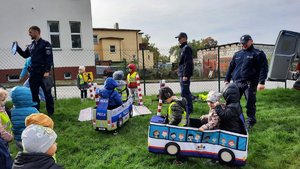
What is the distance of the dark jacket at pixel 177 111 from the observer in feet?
13.7

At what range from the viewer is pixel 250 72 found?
5680 mm

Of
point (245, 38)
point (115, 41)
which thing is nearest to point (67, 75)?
point (245, 38)

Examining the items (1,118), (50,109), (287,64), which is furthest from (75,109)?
(287,64)

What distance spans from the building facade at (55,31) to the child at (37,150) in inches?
652

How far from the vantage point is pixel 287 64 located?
8297 mm

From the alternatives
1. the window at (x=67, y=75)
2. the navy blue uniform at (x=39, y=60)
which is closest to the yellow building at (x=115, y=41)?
the window at (x=67, y=75)

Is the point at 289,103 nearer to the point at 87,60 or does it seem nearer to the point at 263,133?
the point at 263,133

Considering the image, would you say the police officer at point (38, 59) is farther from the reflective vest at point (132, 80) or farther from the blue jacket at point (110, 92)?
the reflective vest at point (132, 80)

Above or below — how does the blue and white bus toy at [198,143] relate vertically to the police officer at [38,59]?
below

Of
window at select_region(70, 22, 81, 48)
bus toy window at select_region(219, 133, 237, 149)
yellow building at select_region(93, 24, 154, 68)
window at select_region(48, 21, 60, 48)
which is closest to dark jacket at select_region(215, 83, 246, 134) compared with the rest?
bus toy window at select_region(219, 133, 237, 149)

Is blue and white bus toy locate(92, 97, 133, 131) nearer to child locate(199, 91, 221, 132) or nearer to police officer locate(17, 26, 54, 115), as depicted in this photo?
police officer locate(17, 26, 54, 115)

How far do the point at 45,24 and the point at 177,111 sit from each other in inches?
735

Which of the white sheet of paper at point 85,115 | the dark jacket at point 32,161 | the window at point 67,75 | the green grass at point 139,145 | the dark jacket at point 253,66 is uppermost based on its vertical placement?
the dark jacket at point 253,66

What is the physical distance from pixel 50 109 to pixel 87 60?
14.4 m
